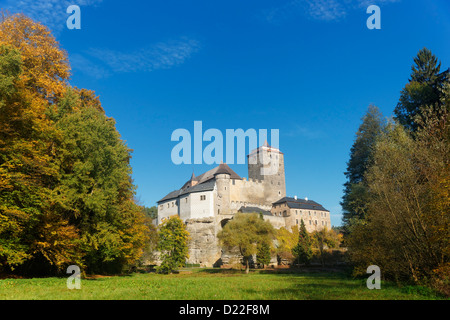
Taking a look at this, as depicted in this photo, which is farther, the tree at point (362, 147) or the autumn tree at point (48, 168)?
the tree at point (362, 147)

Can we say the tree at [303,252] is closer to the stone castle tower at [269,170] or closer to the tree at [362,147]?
the tree at [362,147]

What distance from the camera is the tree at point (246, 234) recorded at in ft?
126

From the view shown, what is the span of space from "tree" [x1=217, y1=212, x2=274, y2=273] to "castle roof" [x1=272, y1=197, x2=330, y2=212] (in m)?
46.5

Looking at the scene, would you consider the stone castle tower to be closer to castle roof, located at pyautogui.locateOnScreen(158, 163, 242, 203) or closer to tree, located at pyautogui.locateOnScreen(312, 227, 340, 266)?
castle roof, located at pyautogui.locateOnScreen(158, 163, 242, 203)

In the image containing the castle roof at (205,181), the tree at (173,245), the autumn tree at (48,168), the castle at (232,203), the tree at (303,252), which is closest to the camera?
the autumn tree at (48,168)

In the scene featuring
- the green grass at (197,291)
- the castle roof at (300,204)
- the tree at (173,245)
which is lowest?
the tree at (173,245)

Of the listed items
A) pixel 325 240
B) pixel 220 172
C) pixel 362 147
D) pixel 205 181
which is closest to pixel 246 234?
pixel 362 147

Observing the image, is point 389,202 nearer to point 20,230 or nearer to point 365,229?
point 365,229

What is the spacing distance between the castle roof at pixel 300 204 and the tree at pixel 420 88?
55.3m

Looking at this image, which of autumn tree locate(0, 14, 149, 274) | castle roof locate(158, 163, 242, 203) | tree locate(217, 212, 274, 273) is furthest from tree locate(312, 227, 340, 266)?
autumn tree locate(0, 14, 149, 274)

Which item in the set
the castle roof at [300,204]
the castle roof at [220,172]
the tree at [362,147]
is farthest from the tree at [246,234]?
the castle roof at [300,204]

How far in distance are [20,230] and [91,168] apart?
622 cm

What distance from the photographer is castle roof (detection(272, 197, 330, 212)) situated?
8625cm
